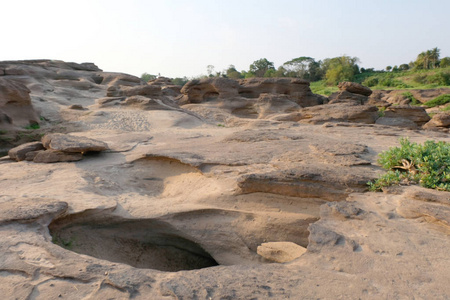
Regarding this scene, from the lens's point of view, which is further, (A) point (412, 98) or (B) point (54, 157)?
(A) point (412, 98)

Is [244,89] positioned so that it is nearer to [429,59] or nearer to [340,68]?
[340,68]

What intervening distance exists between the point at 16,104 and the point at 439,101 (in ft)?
76.6

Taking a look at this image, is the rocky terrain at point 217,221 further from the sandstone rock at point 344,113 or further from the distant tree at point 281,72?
the distant tree at point 281,72

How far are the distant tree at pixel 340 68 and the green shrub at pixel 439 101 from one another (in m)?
15.7

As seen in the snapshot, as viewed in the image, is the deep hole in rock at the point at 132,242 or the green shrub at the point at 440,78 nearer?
the deep hole in rock at the point at 132,242

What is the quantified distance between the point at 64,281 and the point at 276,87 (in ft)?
54.0

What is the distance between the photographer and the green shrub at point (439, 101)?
2227cm

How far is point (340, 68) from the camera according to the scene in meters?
39.4

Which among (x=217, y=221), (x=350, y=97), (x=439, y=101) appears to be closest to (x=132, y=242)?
(x=217, y=221)

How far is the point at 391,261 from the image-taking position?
241 cm

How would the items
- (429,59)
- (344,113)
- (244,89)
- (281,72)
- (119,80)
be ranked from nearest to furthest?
(344,113), (244,89), (119,80), (429,59), (281,72)

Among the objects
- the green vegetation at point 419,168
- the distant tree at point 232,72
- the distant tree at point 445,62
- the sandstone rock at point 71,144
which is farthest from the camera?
the distant tree at point 232,72

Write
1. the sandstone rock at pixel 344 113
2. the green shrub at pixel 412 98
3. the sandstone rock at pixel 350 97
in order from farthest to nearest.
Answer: the green shrub at pixel 412 98 < the sandstone rock at pixel 350 97 < the sandstone rock at pixel 344 113

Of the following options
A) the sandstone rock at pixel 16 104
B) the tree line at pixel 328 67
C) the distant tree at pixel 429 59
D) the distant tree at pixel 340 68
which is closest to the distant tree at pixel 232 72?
the tree line at pixel 328 67
